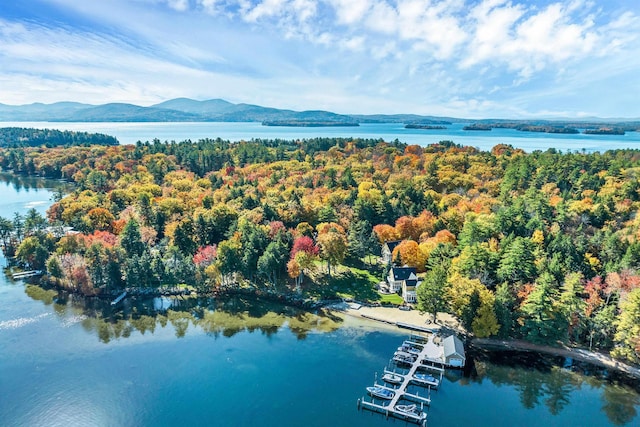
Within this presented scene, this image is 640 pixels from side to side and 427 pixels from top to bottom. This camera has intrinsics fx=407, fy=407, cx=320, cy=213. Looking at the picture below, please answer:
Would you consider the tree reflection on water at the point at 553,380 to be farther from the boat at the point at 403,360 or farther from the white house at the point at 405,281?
the white house at the point at 405,281

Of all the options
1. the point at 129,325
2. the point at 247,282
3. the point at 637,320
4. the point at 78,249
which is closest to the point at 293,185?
the point at 247,282

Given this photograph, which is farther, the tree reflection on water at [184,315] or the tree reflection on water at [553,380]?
the tree reflection on water at [184,315]

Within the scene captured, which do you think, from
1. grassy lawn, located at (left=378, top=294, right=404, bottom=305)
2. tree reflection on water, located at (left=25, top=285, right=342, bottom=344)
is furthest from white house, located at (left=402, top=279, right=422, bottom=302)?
tree reflection on water, located at (left=25, top=285, right=342, bottom=344)

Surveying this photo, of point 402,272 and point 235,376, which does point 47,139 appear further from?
point 235,376

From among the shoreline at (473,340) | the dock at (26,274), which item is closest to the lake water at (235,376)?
the shoreline at (473,340)

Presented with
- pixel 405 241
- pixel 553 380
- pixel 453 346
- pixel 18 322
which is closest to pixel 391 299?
pixel 405 241

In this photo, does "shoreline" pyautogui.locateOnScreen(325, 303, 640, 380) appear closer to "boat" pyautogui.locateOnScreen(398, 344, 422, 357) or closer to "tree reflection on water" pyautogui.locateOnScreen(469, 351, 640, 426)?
"tree reflection on water" pyautogui.locateOnScreen(469, 351, 640, 426)
